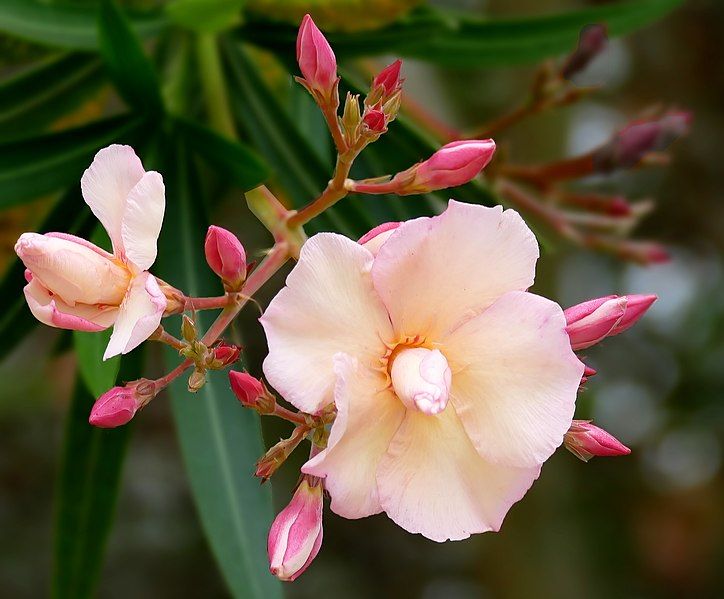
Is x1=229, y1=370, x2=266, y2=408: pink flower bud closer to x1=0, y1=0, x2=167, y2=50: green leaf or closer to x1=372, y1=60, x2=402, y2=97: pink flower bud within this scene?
x1=372, y1=60, x2=402, y2=97: pink flower bud

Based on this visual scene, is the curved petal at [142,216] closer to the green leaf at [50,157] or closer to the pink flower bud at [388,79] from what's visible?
the pink flower bud at [388,79]

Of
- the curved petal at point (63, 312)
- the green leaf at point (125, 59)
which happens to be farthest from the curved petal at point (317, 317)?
the green leaf at point (125, 59)

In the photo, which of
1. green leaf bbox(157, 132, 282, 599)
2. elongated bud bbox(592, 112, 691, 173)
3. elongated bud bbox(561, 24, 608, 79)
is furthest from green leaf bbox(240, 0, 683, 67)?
green leaf bbox(157, 132, 282, 599)

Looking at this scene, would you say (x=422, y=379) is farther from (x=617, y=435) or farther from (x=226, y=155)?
(x=617, y=435)

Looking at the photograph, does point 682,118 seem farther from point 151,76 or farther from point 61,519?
point 61,519

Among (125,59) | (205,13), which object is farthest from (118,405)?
(205,13)

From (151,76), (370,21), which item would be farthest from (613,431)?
(151,76)
